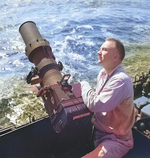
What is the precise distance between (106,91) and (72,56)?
224 inches

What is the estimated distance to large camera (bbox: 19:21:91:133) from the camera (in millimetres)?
1849

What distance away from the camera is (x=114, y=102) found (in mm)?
1641

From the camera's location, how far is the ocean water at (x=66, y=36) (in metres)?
5.01

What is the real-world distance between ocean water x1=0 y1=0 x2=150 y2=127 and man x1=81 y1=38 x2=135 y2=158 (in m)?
2.68

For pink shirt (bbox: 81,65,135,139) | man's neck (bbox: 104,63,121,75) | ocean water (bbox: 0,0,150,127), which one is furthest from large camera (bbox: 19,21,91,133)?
ocean water (bbox: 0,0,150,127)

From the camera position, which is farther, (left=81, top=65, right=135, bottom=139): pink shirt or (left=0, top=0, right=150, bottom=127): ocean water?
(left=0, top=0, right=150, bottom=127): ocean water

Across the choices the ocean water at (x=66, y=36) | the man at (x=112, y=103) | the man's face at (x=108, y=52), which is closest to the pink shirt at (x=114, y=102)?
the man at (x=112, y=103)

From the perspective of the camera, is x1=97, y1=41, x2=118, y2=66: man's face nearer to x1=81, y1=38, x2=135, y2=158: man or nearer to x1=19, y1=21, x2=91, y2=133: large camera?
x1=81, y1=38, x2=135, y2=158: man

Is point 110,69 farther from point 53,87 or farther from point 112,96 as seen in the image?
point 53,87

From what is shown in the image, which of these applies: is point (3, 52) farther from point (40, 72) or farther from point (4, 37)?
point (40, 72)

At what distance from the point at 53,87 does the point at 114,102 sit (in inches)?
30.7

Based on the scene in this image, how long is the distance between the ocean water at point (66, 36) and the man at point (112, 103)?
2679 millimetres

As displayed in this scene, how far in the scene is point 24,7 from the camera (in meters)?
12.4

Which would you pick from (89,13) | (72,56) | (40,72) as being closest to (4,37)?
(72,56)
